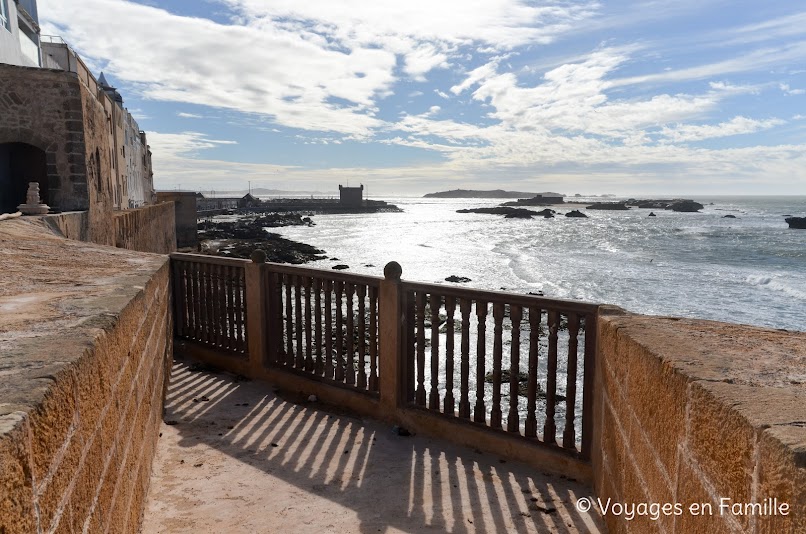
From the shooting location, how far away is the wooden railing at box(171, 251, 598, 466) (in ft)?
13.8

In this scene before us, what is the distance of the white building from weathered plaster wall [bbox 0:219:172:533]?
19621 mm

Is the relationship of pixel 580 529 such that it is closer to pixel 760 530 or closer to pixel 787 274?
pixel 760 530

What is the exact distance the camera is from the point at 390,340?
199 inches

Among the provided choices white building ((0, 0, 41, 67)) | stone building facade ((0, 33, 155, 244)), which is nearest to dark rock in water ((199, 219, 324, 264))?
white building ((0, 0, 41, 67))

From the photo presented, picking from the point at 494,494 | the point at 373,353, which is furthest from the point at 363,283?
the point at 494,494

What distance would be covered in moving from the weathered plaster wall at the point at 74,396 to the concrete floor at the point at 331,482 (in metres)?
0.47

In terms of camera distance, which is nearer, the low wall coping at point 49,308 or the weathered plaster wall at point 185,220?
the low wall coping at point 49,308

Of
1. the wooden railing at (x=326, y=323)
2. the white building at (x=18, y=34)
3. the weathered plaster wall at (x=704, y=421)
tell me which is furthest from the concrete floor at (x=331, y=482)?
the white building at (x=18, y=34)

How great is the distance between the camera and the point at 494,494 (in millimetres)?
3842

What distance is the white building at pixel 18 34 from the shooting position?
816 inches

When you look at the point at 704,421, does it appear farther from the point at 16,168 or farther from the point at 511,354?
the point at 16,168

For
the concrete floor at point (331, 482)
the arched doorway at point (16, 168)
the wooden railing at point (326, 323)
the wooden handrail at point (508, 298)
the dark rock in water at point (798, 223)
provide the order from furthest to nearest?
the dark rock in water at point (798, 223) → the arched doorway at point (16, 168) → the wooden railing at point (326, 323) → the wooden handrail at point (508, 298) → the concrete floor at point (331, 482)

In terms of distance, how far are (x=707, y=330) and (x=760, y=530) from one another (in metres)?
1.62

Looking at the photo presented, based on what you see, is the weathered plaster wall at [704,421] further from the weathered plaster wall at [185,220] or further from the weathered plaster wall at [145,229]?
the weathered plaster wall at [185,220]
